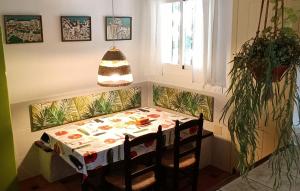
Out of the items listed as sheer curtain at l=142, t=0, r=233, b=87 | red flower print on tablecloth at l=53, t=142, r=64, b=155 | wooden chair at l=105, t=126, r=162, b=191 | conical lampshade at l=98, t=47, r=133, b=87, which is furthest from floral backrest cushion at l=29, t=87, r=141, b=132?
wooden chair at l=105, t=126, r=162, b=191

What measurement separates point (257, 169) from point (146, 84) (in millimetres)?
3241

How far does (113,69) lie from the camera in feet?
9.71

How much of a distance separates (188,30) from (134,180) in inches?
83.6

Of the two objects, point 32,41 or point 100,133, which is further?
point 32,41

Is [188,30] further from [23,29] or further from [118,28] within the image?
[23,29]

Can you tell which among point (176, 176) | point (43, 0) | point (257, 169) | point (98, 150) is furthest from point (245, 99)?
point (43, 0)

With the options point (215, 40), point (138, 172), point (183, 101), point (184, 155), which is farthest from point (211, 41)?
point (138, 172)

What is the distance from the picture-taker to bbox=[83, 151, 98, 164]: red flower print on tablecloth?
2.62m

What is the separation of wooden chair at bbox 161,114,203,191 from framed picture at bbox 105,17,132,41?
Answer: 5.96 feet

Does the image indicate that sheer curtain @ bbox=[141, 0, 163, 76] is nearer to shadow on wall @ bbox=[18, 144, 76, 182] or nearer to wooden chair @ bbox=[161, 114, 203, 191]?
wooden chair @ bbox=[161, 114, 203, 191]

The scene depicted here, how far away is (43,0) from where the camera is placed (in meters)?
3.45

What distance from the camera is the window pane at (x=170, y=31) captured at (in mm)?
4031

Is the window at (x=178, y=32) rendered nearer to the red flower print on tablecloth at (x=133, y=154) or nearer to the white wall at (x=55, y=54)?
the white wall at (x=55, y=54)

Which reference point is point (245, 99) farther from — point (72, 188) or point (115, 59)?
point (72, 188)
